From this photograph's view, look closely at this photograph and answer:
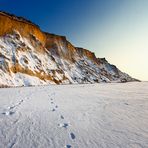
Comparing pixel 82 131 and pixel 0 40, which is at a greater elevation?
pixel 0 40

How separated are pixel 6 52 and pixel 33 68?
6.22m

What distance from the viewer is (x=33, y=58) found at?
133 ft

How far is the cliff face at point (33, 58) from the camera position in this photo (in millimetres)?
32312

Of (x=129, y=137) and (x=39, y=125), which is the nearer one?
(x=129, y=137)

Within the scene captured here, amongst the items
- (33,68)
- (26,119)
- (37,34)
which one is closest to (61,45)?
(37,34)

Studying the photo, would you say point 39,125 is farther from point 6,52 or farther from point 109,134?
point 6,52

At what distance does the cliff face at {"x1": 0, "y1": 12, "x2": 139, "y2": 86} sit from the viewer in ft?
106

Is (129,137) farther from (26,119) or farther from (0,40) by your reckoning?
(0,40)

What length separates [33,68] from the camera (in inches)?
1474

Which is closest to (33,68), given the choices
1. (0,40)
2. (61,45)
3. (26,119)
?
(0,40)

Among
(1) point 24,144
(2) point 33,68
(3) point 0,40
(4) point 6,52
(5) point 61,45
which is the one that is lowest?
(1) point 24,144

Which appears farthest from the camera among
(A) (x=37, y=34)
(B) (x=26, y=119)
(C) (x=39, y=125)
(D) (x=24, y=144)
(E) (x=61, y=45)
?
(E) (x=61, y=45)

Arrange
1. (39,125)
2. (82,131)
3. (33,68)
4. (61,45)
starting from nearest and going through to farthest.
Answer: (82,131)
(39,125)
(33,68)
(61,45)

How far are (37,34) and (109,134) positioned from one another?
171 feet
